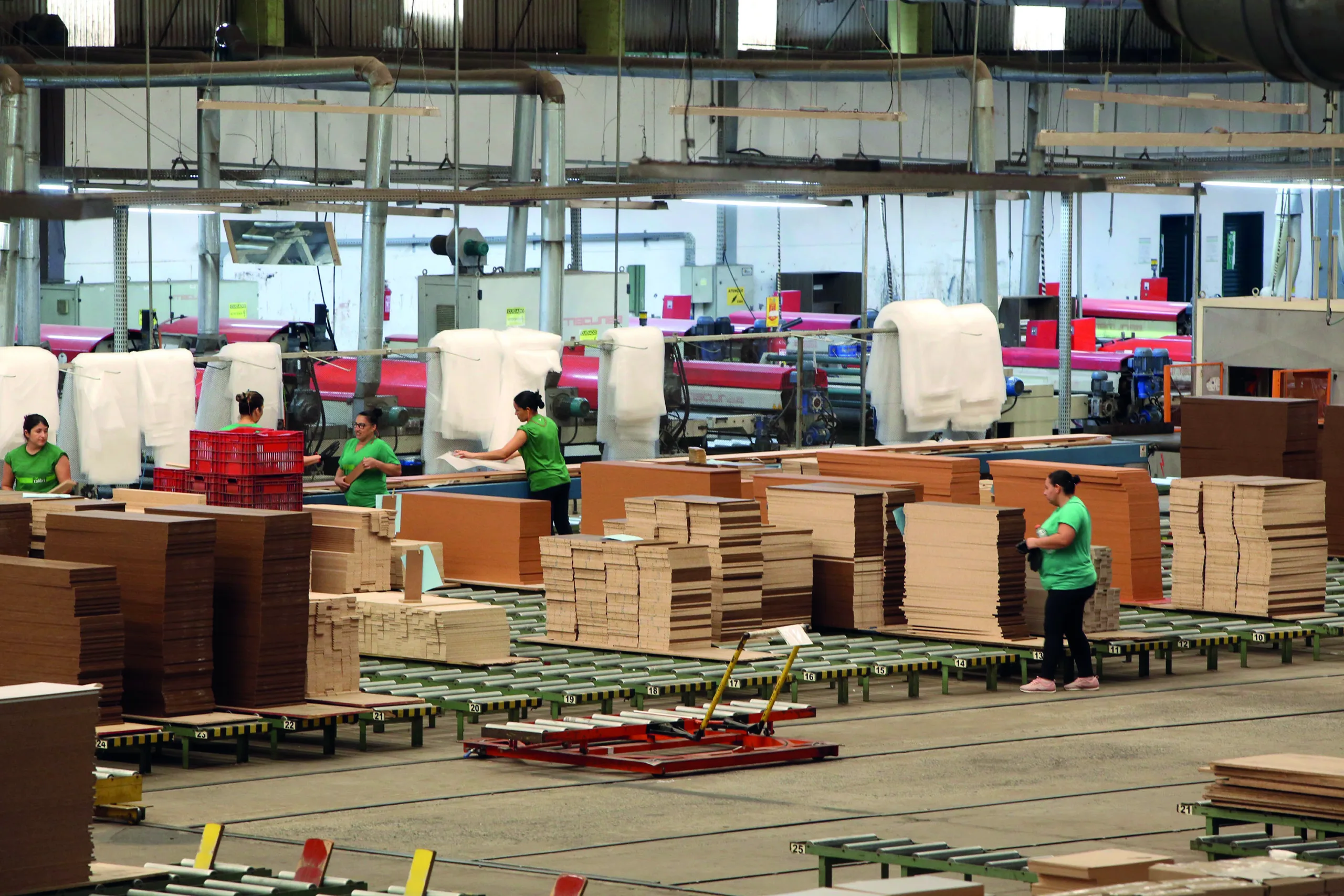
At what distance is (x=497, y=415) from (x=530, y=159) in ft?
33.5

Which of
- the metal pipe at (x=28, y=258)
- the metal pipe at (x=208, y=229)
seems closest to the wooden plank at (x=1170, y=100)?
the metal pipe at (x=28, y=258)

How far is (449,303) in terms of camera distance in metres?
19.4

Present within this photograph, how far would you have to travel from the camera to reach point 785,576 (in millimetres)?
12117

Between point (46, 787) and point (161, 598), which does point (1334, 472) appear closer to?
point (161, 598)

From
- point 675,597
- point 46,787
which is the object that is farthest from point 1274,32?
point 675,597

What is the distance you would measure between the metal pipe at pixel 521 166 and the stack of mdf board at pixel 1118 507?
11257mm

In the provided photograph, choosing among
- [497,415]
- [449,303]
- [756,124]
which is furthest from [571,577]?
[756,124]

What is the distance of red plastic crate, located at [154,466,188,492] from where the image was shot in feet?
39.0

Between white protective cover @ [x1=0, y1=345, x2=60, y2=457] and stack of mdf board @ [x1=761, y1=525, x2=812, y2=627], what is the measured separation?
205 inches

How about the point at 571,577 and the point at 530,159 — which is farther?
the point at 530,159

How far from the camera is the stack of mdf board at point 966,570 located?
38.0ft

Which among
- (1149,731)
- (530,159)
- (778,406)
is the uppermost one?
(530,159)

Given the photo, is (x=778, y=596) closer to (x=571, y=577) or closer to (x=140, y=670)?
(x=571, y=577)

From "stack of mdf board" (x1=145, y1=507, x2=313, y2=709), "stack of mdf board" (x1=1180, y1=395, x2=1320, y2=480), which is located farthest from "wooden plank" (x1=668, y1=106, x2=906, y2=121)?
"stack of mdf board" (x1=145, y1=507, x2=313, y2=709)
